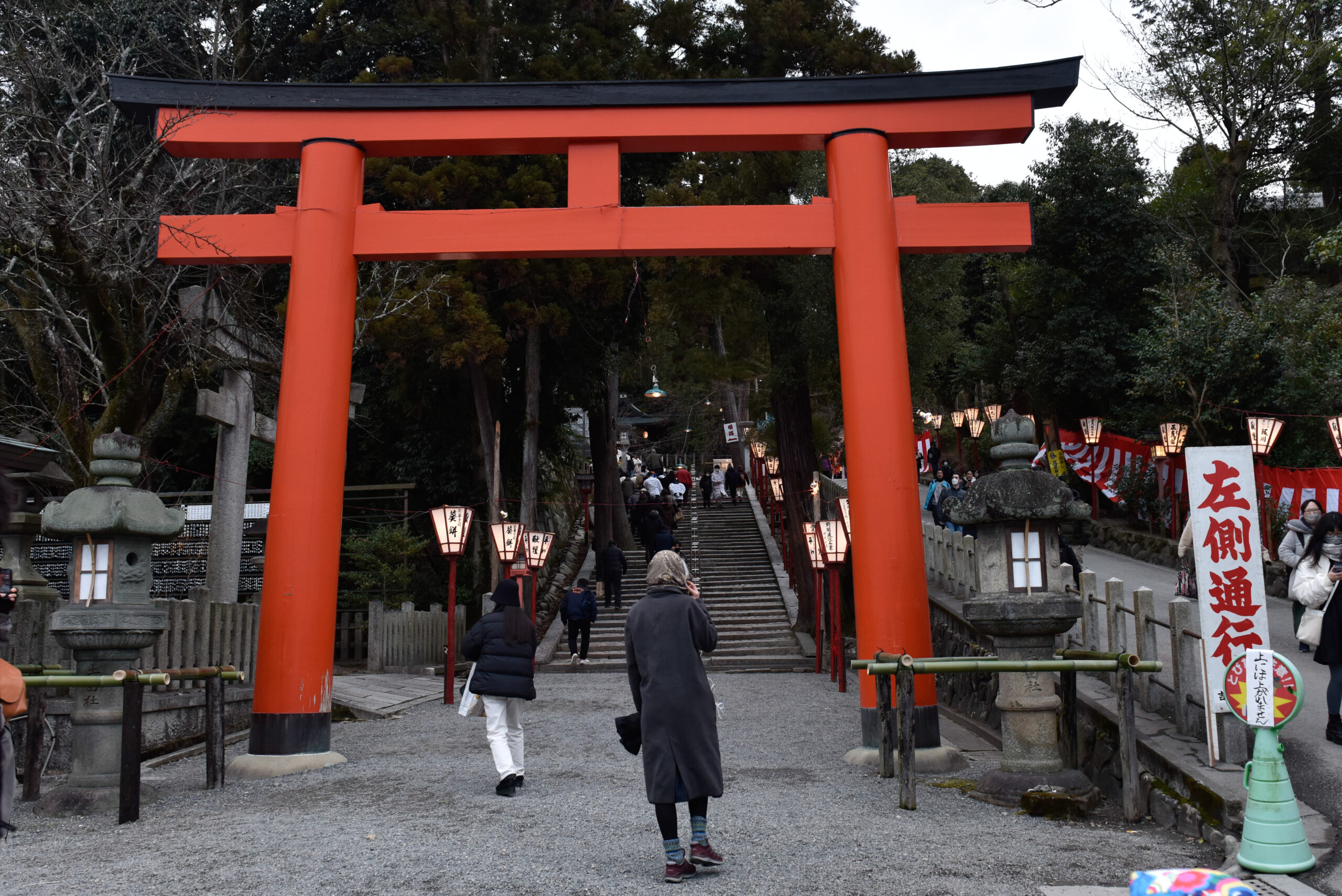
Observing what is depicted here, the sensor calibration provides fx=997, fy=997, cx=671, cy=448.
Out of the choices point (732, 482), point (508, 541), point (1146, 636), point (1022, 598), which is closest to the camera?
point (1022, 598)

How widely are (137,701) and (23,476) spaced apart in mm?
6065

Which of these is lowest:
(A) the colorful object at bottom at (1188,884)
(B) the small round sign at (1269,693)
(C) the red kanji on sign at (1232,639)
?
(A) the colorful object at bottom at (1188,884)

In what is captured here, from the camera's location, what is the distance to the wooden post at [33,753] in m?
6.40

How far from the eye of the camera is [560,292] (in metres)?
18.3

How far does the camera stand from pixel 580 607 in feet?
53.2

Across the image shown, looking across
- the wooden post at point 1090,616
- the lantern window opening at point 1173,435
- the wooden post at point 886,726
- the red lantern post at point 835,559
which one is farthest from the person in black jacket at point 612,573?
the wooden post at point 886,726

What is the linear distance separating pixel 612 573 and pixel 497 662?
1276cm

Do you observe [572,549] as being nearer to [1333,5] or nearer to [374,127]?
[374,127]

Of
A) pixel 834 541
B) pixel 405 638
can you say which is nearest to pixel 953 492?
pixel 834 541

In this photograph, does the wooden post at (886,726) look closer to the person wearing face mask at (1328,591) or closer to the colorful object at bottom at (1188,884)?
the person wearing face mask at (1328,591)

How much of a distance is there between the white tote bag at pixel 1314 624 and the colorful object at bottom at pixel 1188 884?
5.20 m

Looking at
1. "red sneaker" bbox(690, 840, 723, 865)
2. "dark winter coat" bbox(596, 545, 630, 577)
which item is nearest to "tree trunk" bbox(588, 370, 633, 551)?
"dark winter coat" bbox(596, 545, 630, 577)

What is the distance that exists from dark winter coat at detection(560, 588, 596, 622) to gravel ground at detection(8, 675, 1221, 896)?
8.21m

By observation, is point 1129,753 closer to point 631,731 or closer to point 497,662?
point 631,731
